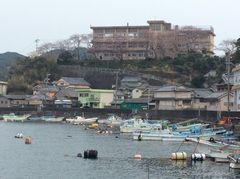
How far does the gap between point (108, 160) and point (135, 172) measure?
5.06 m

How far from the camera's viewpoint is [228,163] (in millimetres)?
32750

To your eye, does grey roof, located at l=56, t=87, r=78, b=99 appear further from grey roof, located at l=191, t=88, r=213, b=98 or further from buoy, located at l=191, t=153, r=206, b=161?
buoy, located at l=191, t=153, r=206, b=161

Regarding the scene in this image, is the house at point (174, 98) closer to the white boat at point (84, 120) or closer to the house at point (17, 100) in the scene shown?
the white boat at point (84, 120)

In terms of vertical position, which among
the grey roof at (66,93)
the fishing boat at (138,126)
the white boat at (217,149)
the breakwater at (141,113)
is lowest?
the white boat at (217,149)

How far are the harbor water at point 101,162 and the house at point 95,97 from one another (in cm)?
3883

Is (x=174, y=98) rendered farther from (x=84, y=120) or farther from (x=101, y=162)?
(x=101, y=162)

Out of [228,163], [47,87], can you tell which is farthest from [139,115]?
[228,163]

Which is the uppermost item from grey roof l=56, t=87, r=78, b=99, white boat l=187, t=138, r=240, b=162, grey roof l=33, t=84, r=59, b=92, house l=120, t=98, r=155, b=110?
grey roof l=33, t=84, r=59, b=92

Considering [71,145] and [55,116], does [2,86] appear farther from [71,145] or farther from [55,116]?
[71,145]

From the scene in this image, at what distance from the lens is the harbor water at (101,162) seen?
96.5ft

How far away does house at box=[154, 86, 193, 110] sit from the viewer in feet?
236

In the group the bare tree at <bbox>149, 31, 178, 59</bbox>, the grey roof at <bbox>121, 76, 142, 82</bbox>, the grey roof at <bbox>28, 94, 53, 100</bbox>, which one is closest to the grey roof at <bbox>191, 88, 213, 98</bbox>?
the grey roof at <bbox>121, 76, 142, 82</bbox>

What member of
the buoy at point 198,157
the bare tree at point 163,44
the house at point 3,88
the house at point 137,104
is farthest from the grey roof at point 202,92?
the buoy at point 198,157

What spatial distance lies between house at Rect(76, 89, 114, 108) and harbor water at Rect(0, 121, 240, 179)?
127ft
